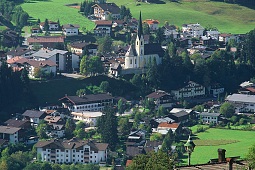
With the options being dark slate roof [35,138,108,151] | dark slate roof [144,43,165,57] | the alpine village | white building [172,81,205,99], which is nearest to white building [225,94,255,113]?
the alpine village

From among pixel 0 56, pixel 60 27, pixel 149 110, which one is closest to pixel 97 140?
pixel 149 110

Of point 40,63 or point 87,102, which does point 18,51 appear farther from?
point 87,102

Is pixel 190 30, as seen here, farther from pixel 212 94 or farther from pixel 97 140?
pixel 97 140

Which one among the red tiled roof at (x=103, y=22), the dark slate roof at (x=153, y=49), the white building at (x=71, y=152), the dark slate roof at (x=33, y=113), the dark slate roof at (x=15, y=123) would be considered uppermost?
the red tiled roof at (x=103, y=22)

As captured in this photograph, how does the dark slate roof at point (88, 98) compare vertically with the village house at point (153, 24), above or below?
below

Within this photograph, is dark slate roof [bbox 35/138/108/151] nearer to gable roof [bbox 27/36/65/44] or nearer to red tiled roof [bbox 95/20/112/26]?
gable roof [bbox 27/36/65/44]

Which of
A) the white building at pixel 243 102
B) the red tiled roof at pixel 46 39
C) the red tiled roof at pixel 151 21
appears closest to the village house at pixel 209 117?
the white building at pixel 243 102

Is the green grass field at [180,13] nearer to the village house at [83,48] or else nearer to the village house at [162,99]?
the village house at [83,48]

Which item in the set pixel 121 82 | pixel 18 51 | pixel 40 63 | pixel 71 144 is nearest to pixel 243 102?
pixel 121 82
